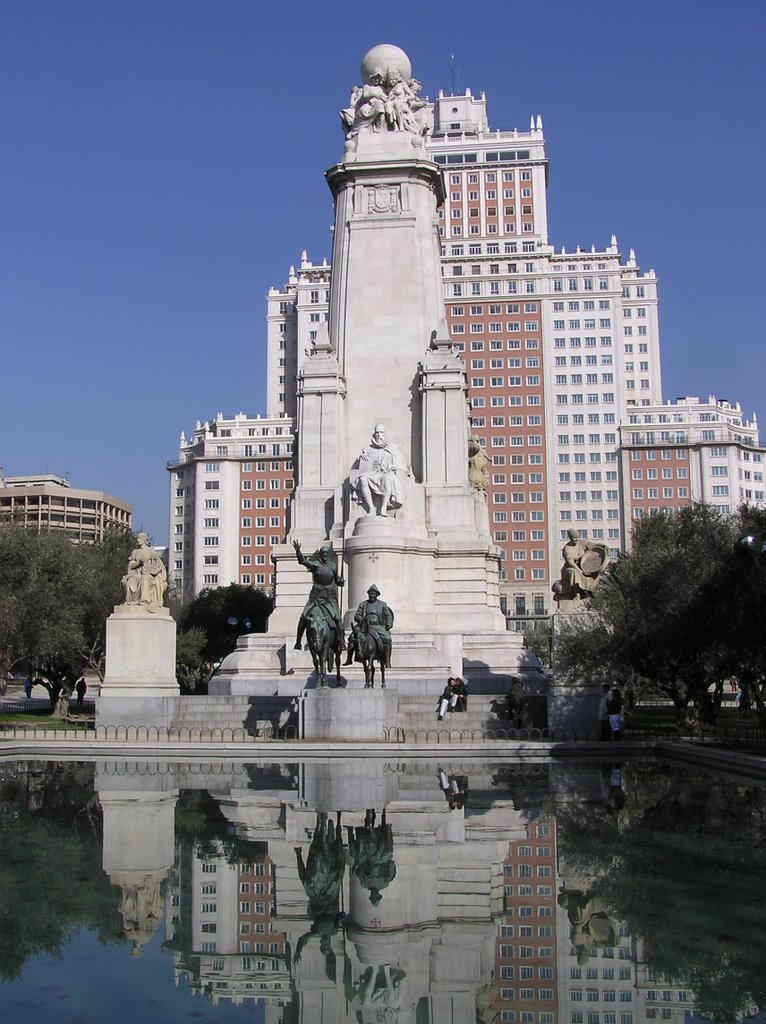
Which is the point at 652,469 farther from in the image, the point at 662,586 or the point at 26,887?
the point at 26,887

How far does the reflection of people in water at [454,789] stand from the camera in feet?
51.7

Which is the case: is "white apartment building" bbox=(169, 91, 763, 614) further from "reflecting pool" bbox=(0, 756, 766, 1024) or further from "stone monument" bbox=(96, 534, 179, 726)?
"reflecting pool" bbox=(0, 756, 766, 1024)

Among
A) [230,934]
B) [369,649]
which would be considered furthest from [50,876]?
[369,649]

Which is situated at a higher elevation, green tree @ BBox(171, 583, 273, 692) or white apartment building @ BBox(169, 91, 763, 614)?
white apartment building @ BBox(169, 91, 763, 614)

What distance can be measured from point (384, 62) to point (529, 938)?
3870 centimetres

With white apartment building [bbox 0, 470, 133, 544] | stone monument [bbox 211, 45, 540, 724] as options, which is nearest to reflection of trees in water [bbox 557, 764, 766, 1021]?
stone monument [bbox 211, 45, 540, 724]

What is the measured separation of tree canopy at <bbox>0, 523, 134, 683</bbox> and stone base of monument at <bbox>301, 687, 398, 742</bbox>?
14.1 m

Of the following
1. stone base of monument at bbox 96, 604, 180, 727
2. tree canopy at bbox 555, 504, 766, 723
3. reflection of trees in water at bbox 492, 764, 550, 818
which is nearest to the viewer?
reflection of trees in water at bbox 492, 764, 550, 818

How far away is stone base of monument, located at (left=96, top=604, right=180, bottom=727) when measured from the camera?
96.3ft

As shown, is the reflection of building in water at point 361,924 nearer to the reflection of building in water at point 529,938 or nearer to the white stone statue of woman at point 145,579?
the reflection of building in water at point 529,938

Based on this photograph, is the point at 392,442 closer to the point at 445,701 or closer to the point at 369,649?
the point at 445,701

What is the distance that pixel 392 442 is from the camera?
38.2 m

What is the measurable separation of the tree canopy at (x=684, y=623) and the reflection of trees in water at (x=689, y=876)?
38.6 ft

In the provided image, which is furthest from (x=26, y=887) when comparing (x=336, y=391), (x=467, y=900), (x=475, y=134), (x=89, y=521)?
(x=89, y=521)
